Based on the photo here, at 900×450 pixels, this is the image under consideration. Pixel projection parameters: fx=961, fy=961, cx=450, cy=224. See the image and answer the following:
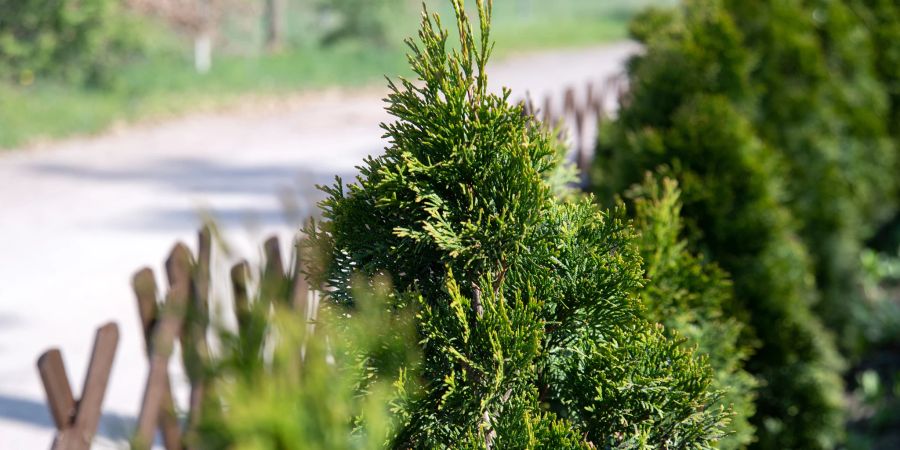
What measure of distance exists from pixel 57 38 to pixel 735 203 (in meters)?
14.8

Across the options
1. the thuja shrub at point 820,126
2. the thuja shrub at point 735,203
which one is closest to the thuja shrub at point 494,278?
the thuja shrub at point 735,203

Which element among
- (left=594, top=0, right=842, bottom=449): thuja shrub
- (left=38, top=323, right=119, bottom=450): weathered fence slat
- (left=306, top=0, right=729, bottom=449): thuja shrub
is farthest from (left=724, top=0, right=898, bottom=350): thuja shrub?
(left=306, top=0, right=729, bottom=449): thuja shrub

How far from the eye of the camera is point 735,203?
4.04 meters

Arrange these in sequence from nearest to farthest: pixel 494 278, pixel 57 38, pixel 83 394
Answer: pixel 494 278 < pixel 83 394 < pixel 57 38

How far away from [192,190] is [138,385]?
521 centimetres

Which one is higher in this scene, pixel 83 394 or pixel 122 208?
pixel 122 208

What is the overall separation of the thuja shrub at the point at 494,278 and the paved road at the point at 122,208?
0.69 feet

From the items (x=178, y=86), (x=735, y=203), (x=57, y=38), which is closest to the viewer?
(x=735, y=203)

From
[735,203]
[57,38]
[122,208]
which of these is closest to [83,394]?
[735,203]

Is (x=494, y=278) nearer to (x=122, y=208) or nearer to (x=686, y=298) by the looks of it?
(x=686, y=298)

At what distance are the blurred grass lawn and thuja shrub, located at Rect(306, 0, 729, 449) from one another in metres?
7.31

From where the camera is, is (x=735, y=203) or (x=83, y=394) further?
(x=735, y=203)

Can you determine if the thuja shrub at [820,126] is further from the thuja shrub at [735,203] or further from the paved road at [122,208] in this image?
the paved road at [122,208]

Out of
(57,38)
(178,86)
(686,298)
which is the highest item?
(57,38)
